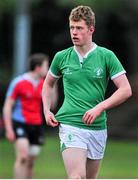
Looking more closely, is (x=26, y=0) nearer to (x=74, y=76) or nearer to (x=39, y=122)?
(x=39, y=122)

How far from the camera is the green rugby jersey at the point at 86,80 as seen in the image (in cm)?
940

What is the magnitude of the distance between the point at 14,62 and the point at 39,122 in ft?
71.1

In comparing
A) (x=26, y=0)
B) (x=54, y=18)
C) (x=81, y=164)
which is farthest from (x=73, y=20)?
(x=54, y=18)

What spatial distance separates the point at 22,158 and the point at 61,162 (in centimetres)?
620

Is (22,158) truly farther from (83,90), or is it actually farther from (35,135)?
(83,90)

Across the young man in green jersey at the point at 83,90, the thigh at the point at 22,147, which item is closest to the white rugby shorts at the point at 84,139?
the young man in green jersey at the point at 83,90

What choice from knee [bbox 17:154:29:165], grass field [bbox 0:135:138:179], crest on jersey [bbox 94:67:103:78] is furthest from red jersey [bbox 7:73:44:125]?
crest on jersey [bbox 94:67:103:78]

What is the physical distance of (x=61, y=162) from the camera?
20.3 meters

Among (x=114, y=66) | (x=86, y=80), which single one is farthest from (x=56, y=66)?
(x=114, y=66)

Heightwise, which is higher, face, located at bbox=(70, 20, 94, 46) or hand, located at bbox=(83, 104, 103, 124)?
face, located at bbox=(70, 20, 94, 46)

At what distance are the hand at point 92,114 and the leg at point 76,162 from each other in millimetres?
367

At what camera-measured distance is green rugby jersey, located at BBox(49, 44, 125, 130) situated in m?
9.40

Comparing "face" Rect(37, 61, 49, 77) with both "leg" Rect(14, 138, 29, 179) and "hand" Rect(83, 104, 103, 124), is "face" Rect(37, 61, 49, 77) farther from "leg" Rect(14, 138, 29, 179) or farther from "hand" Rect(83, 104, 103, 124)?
"hand" Rect(83, 104, 103, 124)

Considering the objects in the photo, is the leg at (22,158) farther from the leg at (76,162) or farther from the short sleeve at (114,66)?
the short sleeve at (114,66)
